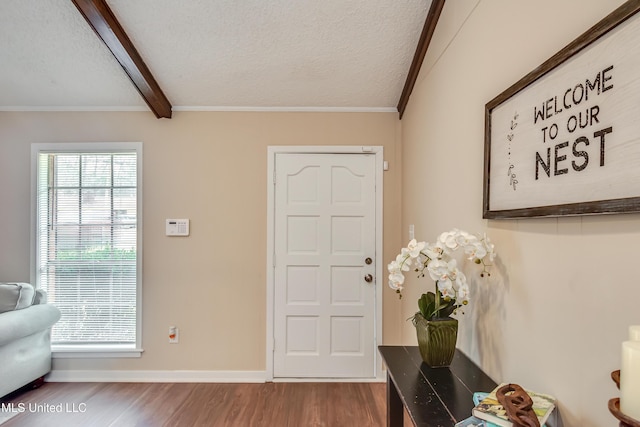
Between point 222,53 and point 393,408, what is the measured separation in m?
2.34

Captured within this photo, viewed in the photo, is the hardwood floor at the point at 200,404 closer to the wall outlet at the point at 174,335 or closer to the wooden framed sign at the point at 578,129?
the wall outlet at the point at 174,335

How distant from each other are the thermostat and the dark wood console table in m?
1.89

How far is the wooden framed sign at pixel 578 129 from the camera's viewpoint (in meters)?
0.73

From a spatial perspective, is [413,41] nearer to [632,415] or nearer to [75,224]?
[632,415]

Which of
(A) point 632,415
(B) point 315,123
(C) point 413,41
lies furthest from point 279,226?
(A) point 632,415

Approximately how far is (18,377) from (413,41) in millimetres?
3663

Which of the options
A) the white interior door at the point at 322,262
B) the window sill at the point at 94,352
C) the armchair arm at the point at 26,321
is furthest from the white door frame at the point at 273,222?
the armchair arm at the point at 26,321

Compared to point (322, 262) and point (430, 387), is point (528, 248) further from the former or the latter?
point (322, 262)

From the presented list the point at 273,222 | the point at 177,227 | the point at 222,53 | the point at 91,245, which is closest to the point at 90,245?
the point at 91,245

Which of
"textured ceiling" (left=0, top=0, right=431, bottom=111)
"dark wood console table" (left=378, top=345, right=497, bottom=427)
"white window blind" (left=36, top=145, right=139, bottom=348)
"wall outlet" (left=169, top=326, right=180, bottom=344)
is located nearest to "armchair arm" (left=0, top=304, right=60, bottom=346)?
"white window blind" (left=36, top=145, right=139, bottom=348)

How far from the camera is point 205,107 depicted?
2.78m

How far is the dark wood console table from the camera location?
107 centimetres

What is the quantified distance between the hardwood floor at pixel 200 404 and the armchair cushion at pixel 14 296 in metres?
0.68

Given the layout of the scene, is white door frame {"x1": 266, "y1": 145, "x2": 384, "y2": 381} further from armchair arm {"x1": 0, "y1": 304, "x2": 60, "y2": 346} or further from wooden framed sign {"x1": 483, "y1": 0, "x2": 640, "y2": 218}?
armchair arm {"x1": 0, "y1": 304, "x2": 60, "y2": 346}
